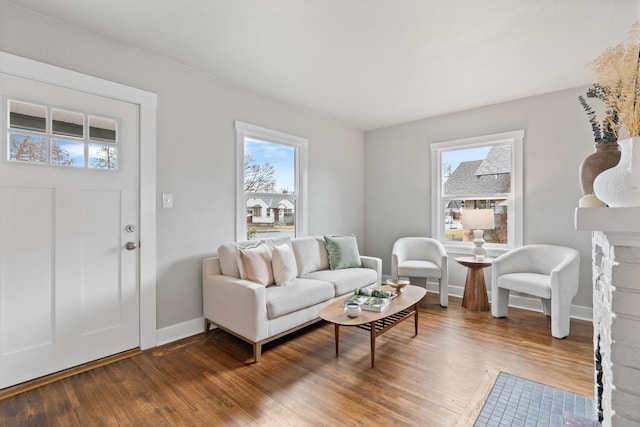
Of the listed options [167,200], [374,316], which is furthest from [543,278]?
[167,200]

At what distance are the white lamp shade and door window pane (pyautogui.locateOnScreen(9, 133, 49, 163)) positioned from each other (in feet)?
13.2

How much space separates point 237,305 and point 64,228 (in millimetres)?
1372

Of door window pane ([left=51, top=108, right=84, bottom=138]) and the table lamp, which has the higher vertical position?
door window pane ([left=51, top=108, right=84, bottom=138])

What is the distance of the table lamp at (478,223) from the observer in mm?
3604

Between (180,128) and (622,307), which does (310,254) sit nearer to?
(180,128)

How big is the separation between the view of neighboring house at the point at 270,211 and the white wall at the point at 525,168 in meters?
1.67

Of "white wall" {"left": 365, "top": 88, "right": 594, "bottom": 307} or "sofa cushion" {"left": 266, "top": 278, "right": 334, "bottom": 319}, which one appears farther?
"white wall" {"left": 365, "top": 88, "right": 594, "bottom": 307}

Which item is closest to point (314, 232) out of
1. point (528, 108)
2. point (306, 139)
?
point (306, 139)

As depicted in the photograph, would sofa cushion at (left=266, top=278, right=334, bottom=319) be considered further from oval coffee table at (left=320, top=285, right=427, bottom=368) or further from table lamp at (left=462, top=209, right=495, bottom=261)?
table lamp at (left=462, top=209, right=495, bottom=261)

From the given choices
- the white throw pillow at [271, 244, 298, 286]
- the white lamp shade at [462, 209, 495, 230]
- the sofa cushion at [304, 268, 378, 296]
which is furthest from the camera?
the white lamp shade at [462, 209, 495, 230]

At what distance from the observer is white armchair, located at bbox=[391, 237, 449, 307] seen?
12.1 feet

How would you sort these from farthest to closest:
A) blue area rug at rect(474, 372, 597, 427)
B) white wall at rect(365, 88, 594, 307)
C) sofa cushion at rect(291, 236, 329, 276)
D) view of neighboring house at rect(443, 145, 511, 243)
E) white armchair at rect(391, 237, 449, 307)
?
1. view of neighboring house at rect(443, 145, 511, 243)
2. white armchair at rect(391, 237, 449, 307)
3. sofa cushion at rect(291, 236, 329, 276)
4. white wall at rect(365, 88, 594, 307)
5. blue area rug at rect(474, 372, 597, 427)

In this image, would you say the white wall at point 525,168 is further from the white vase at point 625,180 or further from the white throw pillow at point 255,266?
the white vase at point 625,180

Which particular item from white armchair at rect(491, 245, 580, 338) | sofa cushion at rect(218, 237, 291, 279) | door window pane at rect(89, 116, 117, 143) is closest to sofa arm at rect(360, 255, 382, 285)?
white armchair at rect(491, 245, 580, 338)
